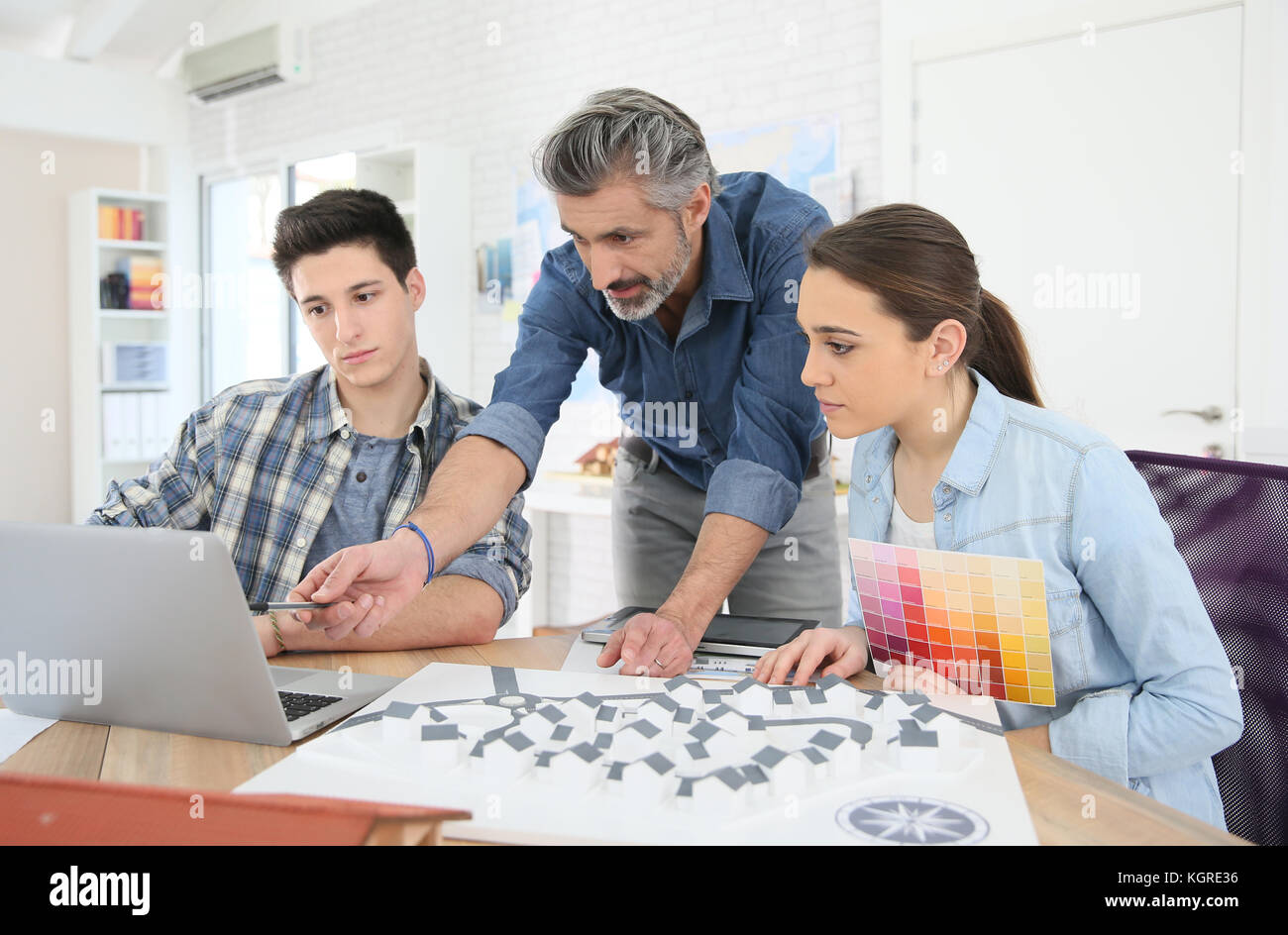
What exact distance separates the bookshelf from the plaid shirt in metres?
4.79

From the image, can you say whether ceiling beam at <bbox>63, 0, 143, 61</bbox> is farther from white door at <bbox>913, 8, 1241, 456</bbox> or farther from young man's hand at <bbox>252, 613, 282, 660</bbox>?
young man's hand at <bbox>252, 613, 282, 660</bbox>

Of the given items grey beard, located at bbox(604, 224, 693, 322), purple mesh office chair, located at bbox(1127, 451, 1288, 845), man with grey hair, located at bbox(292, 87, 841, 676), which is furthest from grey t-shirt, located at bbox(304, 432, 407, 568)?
purple mesh office chair, located at bbox(1127, 451, 1288, 845)

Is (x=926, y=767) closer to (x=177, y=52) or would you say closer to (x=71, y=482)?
(x=71, y=482)

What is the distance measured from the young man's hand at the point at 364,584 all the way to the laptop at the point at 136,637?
162 mm

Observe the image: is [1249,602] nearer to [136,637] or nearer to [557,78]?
[136,637]

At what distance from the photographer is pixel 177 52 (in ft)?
21.2

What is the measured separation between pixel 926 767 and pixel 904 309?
632mm

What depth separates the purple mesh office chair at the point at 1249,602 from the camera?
3.98ft

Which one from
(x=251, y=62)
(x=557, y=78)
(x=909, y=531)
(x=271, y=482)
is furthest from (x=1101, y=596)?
(x=251, y=62)

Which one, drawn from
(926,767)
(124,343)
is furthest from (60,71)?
(926,767)

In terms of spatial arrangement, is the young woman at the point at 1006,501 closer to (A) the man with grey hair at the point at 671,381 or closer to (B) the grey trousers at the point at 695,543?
(A) the man with grey hair at the point at 671,381

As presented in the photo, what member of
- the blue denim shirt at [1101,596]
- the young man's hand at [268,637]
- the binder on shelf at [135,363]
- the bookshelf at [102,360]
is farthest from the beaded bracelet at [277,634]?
the binder on shelf at [135,363]

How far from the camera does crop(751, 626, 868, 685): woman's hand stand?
1.24 meters

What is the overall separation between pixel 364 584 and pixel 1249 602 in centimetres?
110
